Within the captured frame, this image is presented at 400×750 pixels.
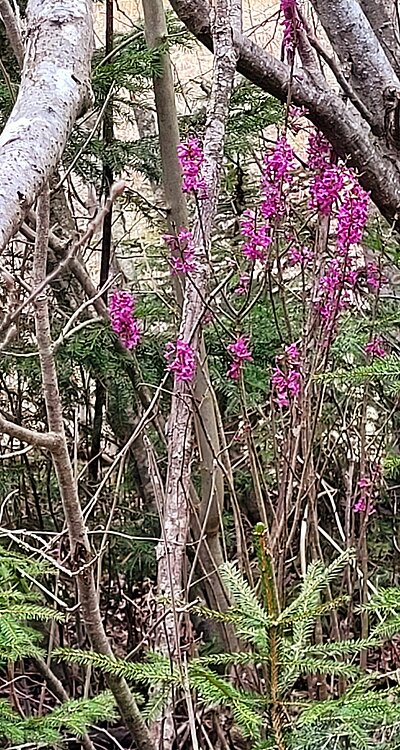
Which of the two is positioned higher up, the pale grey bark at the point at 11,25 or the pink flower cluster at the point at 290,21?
the pink flower cluster at the point at 290,21

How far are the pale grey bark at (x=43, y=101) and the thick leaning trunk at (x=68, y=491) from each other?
295mm

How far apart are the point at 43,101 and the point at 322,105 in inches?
44.0

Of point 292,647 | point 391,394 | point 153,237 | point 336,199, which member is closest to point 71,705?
point 292,647

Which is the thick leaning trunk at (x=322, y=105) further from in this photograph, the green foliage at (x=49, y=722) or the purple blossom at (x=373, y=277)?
the green foliage at (x=49, y=722)

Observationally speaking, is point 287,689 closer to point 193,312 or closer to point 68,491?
point 68,491

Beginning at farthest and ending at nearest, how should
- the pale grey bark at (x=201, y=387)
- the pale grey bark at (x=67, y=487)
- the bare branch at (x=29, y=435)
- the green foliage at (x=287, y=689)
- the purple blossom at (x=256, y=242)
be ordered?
the pale grey bark at (x=201, y=387), the purple blossom at (x=256, y=242), the pale grey bark at (x=67, y=487), the bare branch at (x=29, y=435), the green foliage at (x=287, y=689)

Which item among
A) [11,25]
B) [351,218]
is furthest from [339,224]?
[11,25]

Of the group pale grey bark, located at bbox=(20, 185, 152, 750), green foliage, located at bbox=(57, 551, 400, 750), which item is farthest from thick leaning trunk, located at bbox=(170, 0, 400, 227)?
green foliage, located at bbox=(57, 551, 400, 750)

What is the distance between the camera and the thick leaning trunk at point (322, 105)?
169cm

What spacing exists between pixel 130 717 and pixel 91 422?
1295mm

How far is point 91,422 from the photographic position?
2771mm

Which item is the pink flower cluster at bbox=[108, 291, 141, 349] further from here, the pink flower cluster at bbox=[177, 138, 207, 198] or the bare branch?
the bare branch

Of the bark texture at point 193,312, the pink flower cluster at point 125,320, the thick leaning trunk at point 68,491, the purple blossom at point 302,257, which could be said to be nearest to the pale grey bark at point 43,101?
the thick leaning trunk at point 68,491

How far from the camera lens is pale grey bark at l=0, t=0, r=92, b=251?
1.92ft
